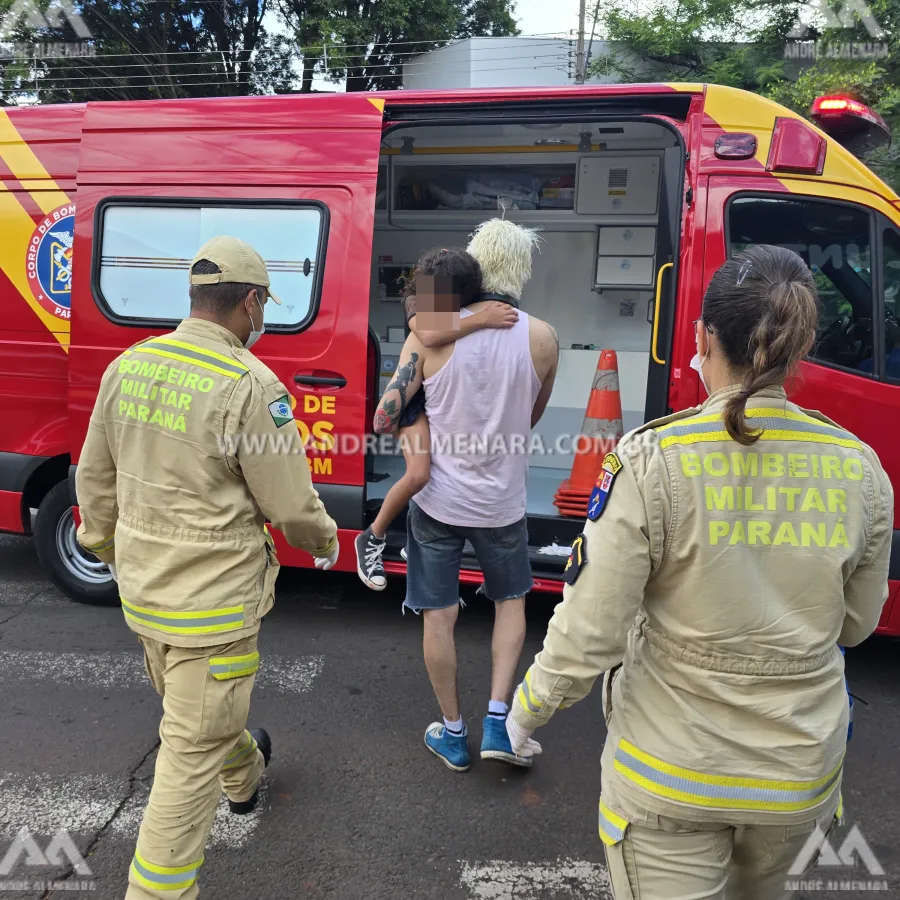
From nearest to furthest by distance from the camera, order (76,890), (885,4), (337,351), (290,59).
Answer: (76,890), (337,351), (885,4), (290,59)

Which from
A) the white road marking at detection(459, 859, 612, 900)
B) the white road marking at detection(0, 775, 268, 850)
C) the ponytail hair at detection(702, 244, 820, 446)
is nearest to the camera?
the ponytail hair at detection(702, 244, 820, 446)

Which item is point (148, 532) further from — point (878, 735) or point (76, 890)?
point (878, 735)

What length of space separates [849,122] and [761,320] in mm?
3039

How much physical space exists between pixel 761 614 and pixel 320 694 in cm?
242

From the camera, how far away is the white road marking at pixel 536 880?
2156 millimetres

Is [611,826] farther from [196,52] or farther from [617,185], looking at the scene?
[196,52]

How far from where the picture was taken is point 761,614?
1.24 meters

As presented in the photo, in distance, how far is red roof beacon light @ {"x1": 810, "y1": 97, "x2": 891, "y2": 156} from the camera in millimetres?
3494

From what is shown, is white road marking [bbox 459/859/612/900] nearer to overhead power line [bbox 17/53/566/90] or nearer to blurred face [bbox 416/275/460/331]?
blurred face [bbox 416/275/460/331]

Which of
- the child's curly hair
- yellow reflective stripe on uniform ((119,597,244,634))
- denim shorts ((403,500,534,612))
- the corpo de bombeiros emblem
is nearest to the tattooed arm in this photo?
the child's curly hair

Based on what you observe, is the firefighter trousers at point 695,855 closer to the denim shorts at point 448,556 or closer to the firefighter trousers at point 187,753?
the firefighter trousers at point 187,753

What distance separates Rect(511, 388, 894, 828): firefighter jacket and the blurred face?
4.34ft

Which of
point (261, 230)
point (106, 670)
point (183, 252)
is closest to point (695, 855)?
point (106, 670)

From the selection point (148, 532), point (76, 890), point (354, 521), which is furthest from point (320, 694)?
point (148, 532)
